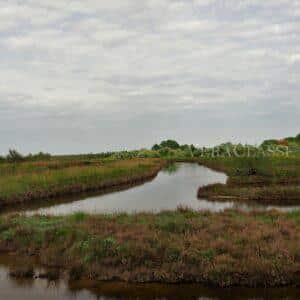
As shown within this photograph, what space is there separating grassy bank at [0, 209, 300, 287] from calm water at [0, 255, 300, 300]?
25 centimetres

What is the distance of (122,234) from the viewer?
1277 cm

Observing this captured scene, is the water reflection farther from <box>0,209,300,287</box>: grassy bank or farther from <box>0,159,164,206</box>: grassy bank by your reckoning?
<box>0,159,164,206</box>: grassy bank

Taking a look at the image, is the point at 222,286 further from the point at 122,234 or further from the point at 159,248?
the point at 122,234

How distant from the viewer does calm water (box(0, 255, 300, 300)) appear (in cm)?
988

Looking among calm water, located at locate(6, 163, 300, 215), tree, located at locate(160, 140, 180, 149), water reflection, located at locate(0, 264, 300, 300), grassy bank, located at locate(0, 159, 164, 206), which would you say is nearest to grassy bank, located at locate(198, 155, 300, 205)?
calm water, located at locate(6, 163, 300, 215)

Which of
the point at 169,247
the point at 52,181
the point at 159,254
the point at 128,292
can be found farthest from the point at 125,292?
the point at 52,181

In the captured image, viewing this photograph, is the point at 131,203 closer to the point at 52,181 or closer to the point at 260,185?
the point at 52,181

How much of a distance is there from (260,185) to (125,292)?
78.5 ft

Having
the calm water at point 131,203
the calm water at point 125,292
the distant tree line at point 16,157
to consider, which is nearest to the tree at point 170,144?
the distant tree line at point 16,157

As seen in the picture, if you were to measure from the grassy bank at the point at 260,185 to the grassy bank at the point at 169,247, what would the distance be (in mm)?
11113

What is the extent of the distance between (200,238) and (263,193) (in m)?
15.6

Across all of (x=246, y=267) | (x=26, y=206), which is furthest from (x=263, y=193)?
(x=246, y=267)

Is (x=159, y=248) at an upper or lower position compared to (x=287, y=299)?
upper

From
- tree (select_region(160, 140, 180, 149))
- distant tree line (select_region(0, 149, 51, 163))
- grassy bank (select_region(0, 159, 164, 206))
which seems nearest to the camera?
grassy bank (select_region(0, 159, 164, 206))
